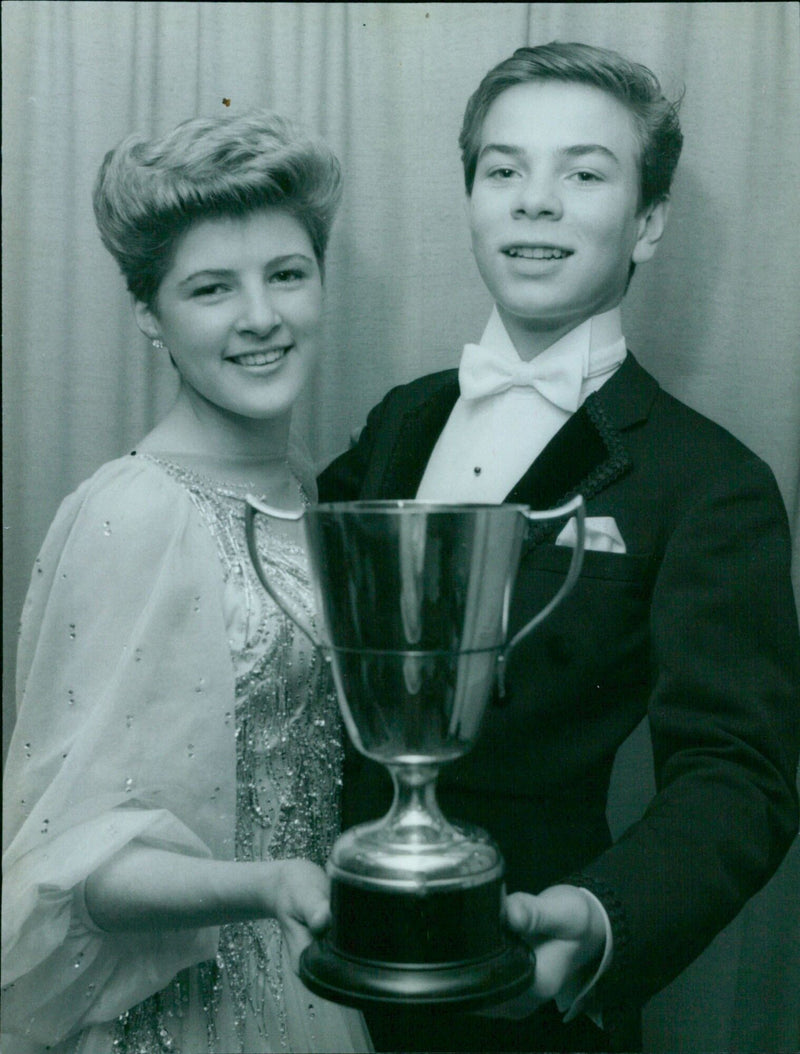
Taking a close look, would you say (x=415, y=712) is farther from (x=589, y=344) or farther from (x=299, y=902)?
(x=589, y=344)

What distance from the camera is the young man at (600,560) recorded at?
98 cm

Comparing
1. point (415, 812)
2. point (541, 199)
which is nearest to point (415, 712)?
point (415, 812)

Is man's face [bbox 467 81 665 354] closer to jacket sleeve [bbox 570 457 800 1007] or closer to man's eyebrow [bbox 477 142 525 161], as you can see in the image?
man's eyebrow [bbox 477 142 525 161]

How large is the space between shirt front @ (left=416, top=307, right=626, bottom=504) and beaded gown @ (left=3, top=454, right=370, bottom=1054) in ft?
0.60

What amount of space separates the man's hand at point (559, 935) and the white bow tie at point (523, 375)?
458mm

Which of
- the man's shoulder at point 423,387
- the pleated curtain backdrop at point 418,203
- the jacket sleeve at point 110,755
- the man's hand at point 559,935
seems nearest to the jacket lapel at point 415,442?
the man's shoulder at point 423,387

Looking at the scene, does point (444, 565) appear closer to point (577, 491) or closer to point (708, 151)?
point (577, 491)

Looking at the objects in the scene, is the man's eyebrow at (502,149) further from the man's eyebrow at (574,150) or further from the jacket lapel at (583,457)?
the jacket lapel at (583,457)

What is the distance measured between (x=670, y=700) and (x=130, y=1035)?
602 mm

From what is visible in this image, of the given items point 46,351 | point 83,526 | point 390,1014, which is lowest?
point 390,1014

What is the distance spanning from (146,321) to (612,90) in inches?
20.2

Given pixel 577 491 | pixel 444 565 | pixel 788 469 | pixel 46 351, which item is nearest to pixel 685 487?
pixel 577 491

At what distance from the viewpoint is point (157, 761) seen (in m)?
1.03

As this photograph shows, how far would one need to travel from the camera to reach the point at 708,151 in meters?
1.23
